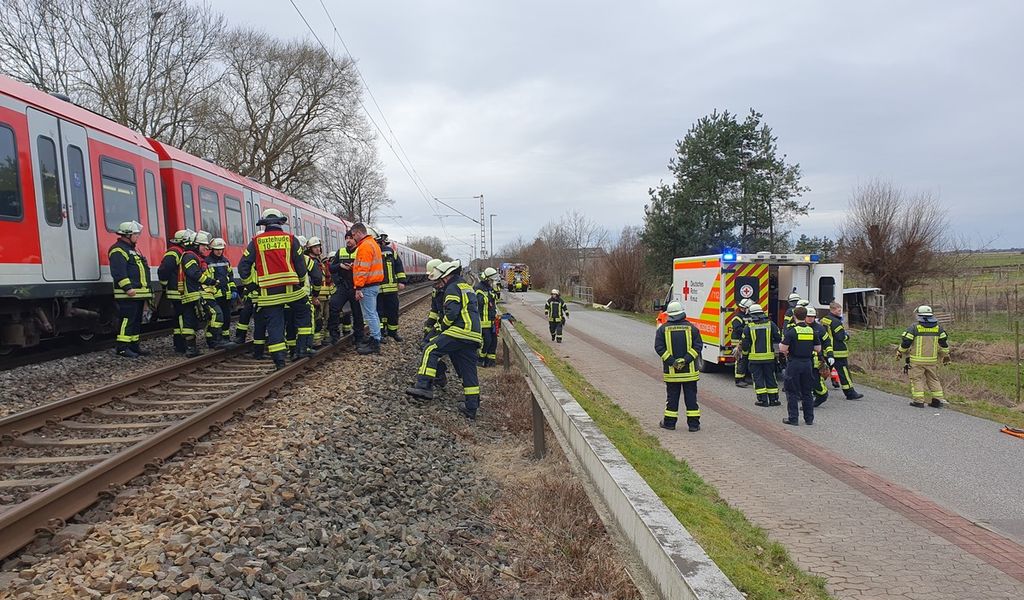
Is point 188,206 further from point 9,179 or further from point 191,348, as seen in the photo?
point 9,179

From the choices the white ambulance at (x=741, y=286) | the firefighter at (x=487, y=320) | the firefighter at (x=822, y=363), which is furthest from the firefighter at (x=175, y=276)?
the firefighter at (x=822, y=363)

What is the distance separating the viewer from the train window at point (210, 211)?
1210cm

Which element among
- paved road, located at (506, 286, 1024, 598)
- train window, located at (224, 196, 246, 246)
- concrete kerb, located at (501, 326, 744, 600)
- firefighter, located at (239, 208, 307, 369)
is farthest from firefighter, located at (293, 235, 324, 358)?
concrete kerb, located at (501, 326, 744, 600)

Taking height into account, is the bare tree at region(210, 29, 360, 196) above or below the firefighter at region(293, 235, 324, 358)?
above

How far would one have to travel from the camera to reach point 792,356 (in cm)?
902

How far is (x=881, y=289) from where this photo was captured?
91.2ft

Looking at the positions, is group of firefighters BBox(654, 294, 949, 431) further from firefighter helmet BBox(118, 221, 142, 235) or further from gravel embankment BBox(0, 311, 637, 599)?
firefighter helmet BBox(118, 221, 142, 235)

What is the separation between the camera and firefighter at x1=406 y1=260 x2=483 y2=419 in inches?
277

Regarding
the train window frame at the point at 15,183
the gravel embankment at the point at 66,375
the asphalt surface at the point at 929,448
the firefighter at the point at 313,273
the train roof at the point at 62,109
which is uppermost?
the train roof at the point at 62,109

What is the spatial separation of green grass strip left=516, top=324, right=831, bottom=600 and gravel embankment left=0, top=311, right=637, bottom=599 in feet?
2.64

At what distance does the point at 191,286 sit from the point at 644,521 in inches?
318

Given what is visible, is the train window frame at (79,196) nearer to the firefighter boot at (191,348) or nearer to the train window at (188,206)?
the firefighter boot at (191,348)

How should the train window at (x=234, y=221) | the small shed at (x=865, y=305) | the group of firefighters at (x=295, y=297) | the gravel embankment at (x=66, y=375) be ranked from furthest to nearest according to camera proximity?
the small shed at (x=865, y=305)
the train window at (x=234, y=221)
the group of firefighters at (x=295, y=297)
the gravel embankment at (x=66, y=375)

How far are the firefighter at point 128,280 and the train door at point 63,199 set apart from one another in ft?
1.12
